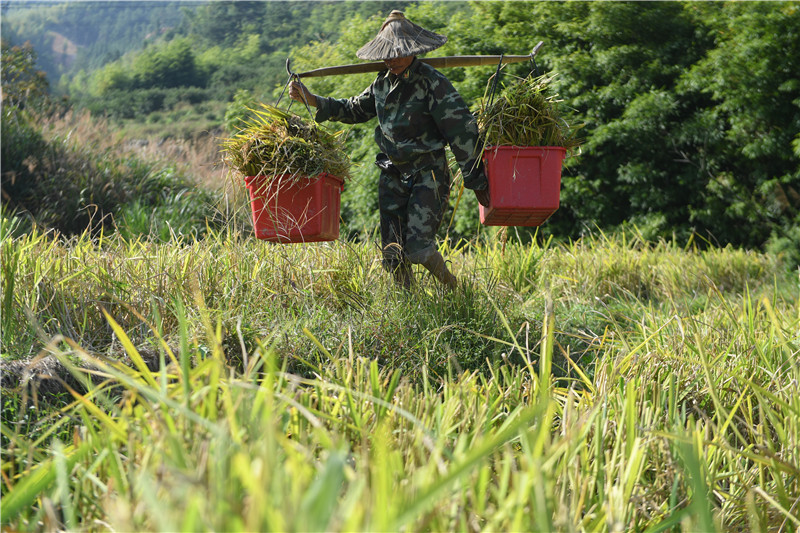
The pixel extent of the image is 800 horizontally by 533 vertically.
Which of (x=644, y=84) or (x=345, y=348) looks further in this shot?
(x=644, y=84)

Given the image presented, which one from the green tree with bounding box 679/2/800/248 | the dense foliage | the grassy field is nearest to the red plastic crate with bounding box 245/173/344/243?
the grassy field

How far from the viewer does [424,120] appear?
390 centimetres

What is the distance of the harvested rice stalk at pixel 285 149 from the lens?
361cm

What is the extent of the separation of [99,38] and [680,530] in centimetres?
5372

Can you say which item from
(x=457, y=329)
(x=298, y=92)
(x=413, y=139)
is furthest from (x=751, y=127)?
(x=298, y=92)

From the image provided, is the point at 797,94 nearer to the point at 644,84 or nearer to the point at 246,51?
the point at 644,84

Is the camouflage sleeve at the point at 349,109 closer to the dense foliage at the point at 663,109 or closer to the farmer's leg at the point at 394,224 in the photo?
the farmer's leg at the point at 394,224

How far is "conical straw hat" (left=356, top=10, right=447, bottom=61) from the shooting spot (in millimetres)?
3637

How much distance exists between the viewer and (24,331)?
329 cm

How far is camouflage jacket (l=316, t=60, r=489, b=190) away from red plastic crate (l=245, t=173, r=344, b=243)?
501mm

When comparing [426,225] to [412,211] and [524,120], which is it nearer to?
[412,211]

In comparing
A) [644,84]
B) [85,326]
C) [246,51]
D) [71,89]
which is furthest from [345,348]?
[71,89]

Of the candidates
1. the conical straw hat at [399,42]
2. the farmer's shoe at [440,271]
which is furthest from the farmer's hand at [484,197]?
the conical straw hat at [399,42]

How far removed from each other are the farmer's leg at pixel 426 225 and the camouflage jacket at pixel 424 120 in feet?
0.49
